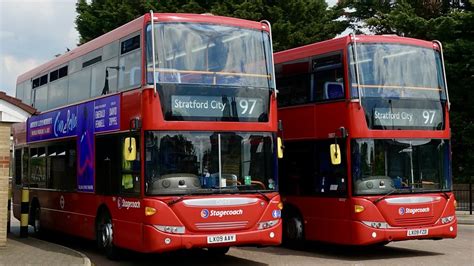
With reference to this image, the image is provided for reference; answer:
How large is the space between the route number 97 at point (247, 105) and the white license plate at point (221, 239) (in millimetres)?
2202

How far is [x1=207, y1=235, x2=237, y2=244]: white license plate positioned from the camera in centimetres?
1127

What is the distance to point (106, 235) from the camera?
43.0 ft

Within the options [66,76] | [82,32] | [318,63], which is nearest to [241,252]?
[318,63]

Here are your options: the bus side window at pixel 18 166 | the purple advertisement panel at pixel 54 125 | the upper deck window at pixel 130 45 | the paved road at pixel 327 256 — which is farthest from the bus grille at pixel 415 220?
the bus side window at pixel 18 166

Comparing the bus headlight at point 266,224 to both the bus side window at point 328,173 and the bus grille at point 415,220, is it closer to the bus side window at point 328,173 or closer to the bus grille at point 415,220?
the bus side window at point 328,173

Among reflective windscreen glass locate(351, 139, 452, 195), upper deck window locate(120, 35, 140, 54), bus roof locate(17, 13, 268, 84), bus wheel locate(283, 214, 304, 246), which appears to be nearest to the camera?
bus roof locate(17, 13, 268, 84)

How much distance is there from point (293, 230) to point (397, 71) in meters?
4.19

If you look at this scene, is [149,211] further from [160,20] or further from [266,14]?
[266,14]

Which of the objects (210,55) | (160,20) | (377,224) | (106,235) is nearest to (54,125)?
(106,235)

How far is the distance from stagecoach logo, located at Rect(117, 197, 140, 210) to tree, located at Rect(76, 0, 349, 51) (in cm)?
1939

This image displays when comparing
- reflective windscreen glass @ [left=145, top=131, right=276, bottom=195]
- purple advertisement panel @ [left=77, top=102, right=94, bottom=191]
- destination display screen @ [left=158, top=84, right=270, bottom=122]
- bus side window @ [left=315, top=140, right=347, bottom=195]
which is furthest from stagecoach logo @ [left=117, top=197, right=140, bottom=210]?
bus side window @ [left=315, top=140, right=347, bottom=195]

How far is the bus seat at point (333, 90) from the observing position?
13.6m

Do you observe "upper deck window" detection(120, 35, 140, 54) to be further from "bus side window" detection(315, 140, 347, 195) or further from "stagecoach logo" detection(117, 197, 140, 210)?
"bus side window" detection(315, 140, 347, 195)

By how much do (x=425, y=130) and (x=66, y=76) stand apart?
8.43 m
